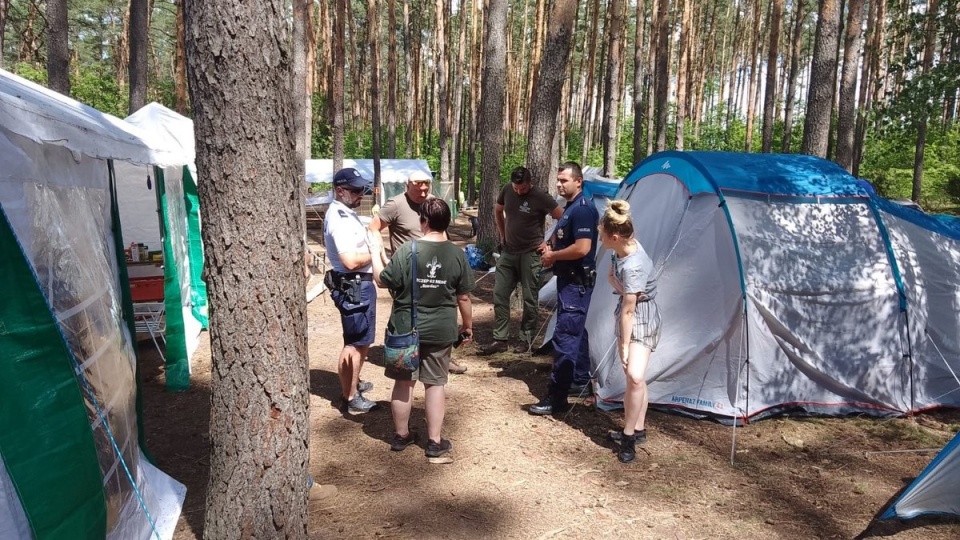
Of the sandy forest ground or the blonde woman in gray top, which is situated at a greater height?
the blonde woman in gray top

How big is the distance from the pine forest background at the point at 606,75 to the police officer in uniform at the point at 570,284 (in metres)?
2.62

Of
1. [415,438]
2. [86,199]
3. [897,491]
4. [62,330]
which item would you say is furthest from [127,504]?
[897,491]

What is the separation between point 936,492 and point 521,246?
369cm

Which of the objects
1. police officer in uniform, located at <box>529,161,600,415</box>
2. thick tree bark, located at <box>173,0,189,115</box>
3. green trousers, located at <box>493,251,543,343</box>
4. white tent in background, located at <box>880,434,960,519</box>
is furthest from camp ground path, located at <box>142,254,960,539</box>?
thick tree bark, located at <box>173,0,189,115</box>

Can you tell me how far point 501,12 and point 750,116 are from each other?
19531 millimetres

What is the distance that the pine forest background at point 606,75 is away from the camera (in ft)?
24.8

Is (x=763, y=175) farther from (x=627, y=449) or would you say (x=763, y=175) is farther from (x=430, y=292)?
(x=430, y=292)

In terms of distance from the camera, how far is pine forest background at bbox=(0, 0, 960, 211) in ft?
24.8

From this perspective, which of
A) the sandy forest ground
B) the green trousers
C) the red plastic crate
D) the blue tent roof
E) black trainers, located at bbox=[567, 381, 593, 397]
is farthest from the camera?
the red plastic crate

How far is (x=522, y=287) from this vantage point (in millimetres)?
6434

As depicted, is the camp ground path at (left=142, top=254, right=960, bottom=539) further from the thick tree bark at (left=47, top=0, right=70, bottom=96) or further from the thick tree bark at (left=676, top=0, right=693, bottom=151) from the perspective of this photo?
the thick tree bark at (left=676, top=0, right=693, bottom=151)

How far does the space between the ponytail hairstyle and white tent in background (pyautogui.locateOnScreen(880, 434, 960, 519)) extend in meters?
1.99

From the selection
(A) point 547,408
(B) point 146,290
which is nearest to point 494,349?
(A) point 547,408

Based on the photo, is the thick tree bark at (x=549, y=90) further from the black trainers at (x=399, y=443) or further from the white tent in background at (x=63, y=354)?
the white tent in background at (x=63, y=354)
